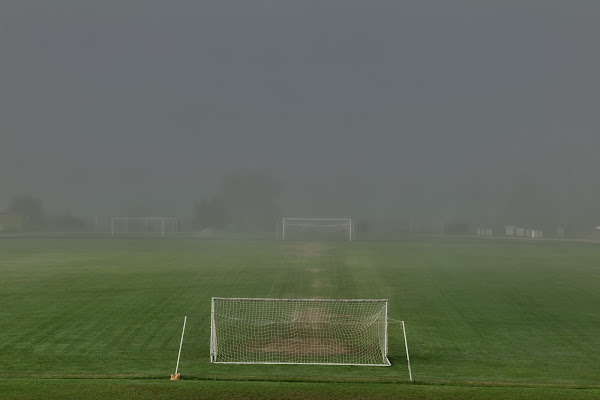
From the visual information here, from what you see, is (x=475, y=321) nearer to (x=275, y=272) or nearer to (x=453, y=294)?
(x=453, y=294)

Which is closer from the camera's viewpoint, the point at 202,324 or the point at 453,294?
the point at 202,324

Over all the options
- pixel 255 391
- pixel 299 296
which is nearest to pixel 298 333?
pixel 299 296

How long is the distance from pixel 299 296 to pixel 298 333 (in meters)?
7.13

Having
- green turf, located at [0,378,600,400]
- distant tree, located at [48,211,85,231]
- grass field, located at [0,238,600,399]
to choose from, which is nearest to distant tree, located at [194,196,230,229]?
distant tree, located at [48,211,85,231]

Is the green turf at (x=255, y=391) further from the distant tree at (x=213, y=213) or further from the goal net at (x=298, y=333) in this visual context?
the distant tree at (x=213, y=213)

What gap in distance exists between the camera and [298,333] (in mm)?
22547

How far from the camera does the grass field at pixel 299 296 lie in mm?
16078

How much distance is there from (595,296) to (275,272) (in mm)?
17633

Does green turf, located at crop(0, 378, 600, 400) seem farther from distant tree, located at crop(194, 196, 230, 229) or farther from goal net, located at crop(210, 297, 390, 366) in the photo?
distant tree, located at crop(194, 196, 230, 229)

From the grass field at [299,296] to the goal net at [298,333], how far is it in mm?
722

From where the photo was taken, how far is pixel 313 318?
24.8 m

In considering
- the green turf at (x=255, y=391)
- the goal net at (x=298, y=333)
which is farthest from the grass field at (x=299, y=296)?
the goal net at (x=298, y=333)

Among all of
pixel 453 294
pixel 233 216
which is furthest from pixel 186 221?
pixel 453 294

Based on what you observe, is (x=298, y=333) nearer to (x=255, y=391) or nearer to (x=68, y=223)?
(x=255, y=391)
